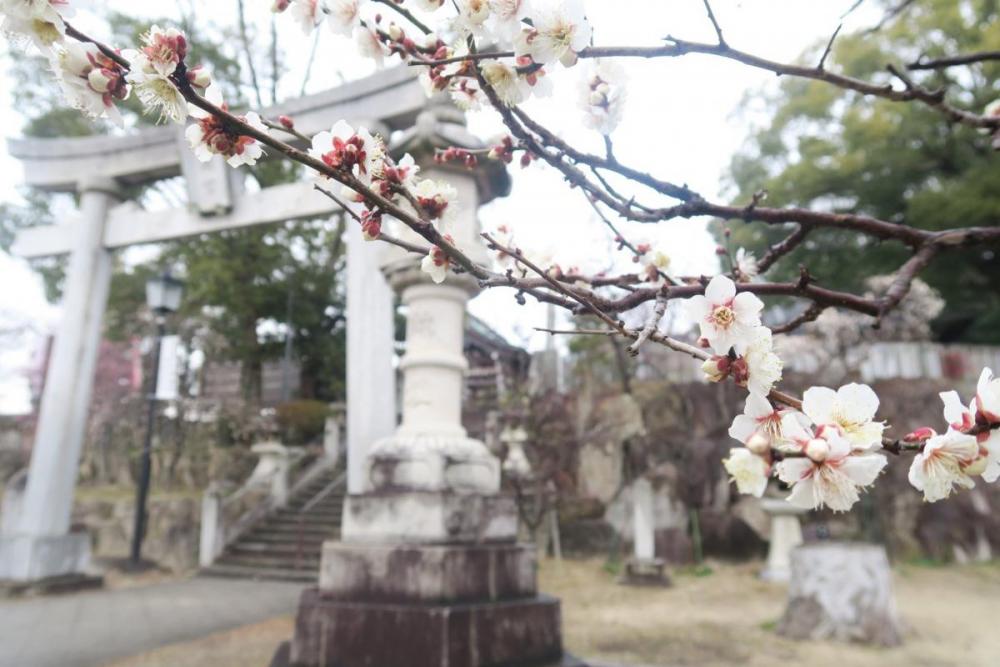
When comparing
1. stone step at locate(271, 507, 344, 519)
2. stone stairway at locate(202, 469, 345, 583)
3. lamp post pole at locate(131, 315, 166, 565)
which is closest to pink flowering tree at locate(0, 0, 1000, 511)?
stone stairway at locate(202, 469, 345, 583)

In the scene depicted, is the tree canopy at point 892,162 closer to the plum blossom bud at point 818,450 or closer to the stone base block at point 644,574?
the stone base block at point 644,574

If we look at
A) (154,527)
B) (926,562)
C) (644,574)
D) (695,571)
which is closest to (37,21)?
(644,574)

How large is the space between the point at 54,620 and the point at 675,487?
7.40 m

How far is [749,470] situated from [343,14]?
127cm

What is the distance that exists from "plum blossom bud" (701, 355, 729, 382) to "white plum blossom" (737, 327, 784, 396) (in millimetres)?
22

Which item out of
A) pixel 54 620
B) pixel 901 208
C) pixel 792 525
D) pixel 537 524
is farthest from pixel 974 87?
pixel 54 620

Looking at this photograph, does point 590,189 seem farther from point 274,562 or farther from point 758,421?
point 274,562

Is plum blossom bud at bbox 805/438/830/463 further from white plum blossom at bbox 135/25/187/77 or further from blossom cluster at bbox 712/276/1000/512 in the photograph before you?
white plum blossom at bbox 135/25/187/77

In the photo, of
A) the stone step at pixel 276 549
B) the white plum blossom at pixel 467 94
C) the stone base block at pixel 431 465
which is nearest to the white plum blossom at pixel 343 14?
the white plum blossom at pixel 467 94

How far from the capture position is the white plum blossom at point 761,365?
89 cm

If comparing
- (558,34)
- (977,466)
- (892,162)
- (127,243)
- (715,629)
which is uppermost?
(892,162)

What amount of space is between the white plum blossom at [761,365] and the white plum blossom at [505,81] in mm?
724

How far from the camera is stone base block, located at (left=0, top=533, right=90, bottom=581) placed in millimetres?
5824

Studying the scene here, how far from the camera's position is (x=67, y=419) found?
618 centimetres
